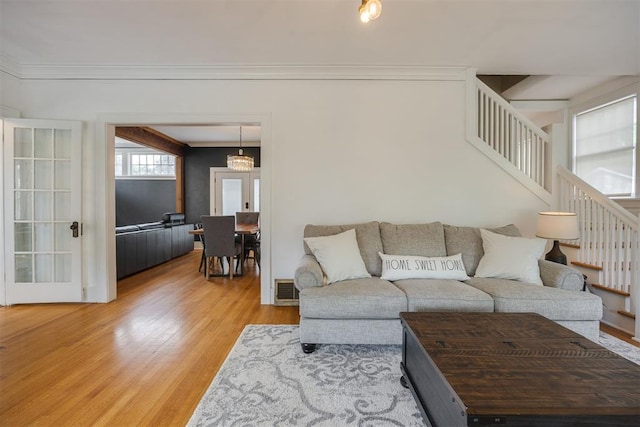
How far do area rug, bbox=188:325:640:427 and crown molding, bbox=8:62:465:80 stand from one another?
280cm

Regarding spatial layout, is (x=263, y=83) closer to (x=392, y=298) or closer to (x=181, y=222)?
(x=392, y=298)

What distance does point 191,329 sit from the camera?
2.66 meters

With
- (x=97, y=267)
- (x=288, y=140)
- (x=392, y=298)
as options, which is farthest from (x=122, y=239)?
(x=392, y=298)

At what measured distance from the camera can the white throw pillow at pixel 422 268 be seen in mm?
2611

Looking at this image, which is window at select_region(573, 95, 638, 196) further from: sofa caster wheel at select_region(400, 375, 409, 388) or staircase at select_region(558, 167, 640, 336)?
sofa caster wheel at select_region(400, 375, 409, 388)

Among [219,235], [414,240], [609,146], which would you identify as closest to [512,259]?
[414,240]

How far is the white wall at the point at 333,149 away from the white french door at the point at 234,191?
3988 mm

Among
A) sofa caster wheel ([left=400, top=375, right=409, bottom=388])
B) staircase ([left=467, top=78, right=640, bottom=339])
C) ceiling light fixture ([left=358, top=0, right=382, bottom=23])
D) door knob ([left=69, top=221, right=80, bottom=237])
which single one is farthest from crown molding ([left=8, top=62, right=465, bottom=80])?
sofa caster wheel ([left=400, top=375, right=409, bottom=388])

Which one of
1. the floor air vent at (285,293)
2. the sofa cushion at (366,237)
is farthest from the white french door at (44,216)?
the sofa cushion at (366,237)

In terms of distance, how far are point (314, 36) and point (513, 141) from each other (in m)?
2.60

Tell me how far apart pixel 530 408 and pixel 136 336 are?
280 cm

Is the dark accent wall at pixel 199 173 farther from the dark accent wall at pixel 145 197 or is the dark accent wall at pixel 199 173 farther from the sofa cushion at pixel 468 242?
the sofa cushion at pixel 468 242

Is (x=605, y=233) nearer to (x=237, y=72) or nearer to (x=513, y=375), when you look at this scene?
(x=513, y=375)

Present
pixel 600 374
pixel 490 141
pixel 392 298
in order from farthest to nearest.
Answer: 1. pixel 490 141
2. pixel 392 298
3. pixel 600 374
